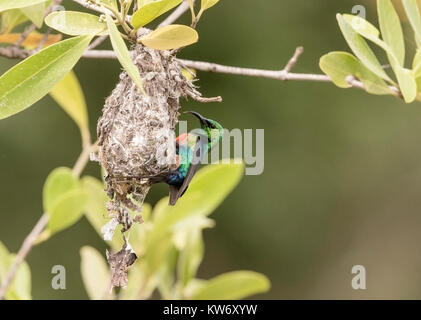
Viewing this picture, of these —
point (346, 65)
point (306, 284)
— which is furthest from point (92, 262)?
point (306, 284)

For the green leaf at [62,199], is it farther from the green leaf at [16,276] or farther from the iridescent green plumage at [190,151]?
the iridescent green plumage at [190,151]

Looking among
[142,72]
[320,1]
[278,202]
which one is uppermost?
[320,1]

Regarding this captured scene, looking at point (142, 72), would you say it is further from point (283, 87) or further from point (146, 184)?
point (283, 87)

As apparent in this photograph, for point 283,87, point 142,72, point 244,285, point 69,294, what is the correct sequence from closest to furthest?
point 142,72, point 244,285, point 69,294, point 283,87

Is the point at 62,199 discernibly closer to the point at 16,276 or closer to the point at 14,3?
the point at 16,276

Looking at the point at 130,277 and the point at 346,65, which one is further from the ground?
the point at 346,65

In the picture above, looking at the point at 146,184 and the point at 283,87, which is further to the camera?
the point at 283,87

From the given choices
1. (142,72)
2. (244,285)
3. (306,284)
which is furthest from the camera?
(306,284)

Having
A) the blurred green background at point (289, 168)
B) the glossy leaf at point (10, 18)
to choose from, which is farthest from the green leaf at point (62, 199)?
the blurred green background at point (289, 168)
